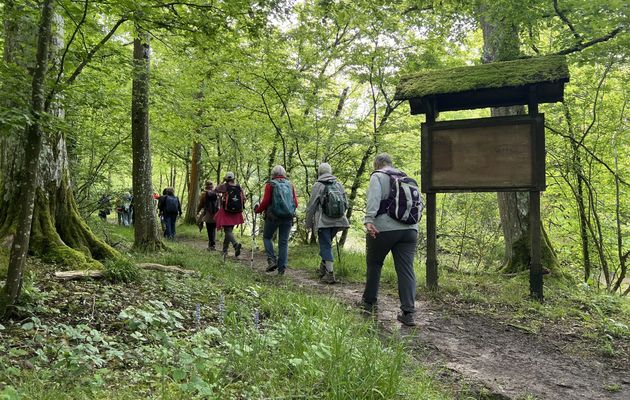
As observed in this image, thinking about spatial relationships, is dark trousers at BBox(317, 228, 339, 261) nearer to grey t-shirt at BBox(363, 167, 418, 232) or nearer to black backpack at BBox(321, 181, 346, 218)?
black backpack at BBox(321, 181, 346, 218)

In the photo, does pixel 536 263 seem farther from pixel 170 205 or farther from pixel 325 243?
pixel 170 205

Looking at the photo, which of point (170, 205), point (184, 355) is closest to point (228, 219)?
point (170, 205)

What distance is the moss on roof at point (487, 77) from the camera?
6070 millimetres

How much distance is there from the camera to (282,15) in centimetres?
557

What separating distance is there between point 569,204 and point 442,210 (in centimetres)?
374

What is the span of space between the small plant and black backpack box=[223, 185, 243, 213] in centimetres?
431

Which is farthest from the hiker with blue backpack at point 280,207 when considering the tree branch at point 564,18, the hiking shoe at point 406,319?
the tree branch at point 564,18

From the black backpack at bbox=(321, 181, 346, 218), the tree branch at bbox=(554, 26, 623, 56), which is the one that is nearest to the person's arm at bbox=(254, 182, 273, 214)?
the black backpack at bbox=(321, 181, 346, 218)

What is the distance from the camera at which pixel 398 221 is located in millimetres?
5129

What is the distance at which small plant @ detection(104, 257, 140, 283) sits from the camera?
5.04 meters

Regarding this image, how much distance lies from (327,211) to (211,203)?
5227mm

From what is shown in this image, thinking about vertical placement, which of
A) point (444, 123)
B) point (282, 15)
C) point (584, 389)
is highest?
point (282, 15)

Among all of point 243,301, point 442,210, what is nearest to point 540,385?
point 243,301

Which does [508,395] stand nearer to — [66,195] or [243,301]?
[243,301]
